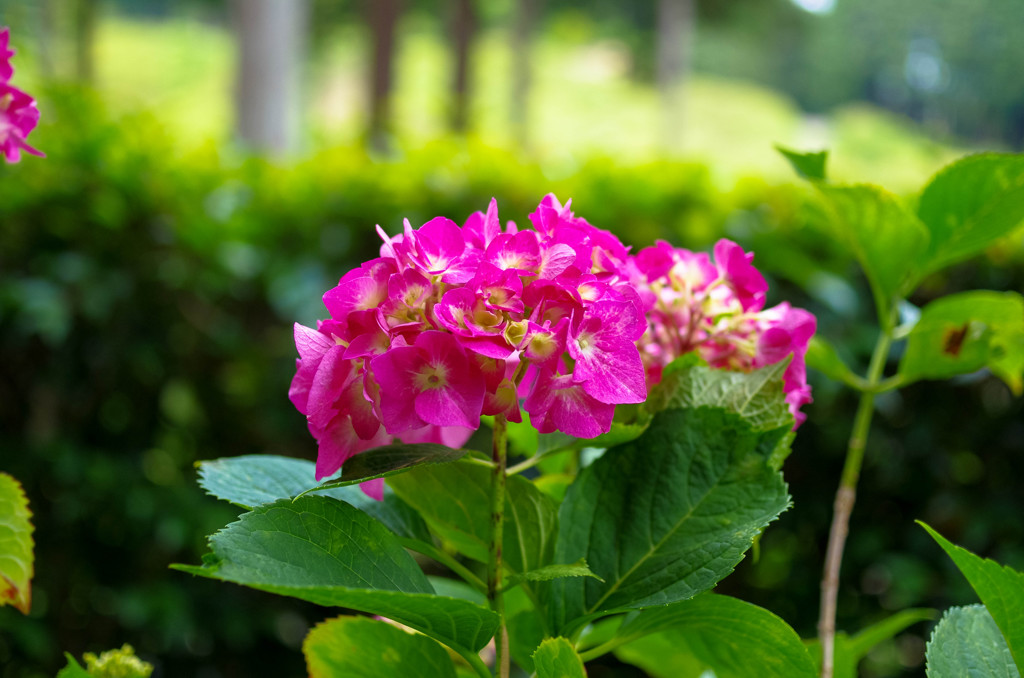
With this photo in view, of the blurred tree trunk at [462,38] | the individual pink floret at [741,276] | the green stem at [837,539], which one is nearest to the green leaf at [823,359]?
the green stem at [837,539]

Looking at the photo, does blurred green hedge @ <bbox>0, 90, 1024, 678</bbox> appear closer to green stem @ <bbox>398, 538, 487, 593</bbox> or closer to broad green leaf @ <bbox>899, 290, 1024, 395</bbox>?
broad green leaf @ <bbox>899, 290, 1024, 395</bbox>

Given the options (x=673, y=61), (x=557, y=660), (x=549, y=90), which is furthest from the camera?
(x=549, y=90)

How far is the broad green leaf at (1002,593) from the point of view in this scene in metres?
0.46

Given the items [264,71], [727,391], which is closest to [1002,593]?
[727,391]

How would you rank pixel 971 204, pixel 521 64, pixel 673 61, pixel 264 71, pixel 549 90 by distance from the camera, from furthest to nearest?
1. pixel 549 90
2. pixel 673 61
3. pixel 521 64
4. pixel 264 71
5. pixel 971 204

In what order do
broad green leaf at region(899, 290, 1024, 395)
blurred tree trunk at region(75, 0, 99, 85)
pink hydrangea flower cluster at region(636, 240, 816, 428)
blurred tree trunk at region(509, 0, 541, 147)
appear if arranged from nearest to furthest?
pink hydrangea flower cluster at region(636, 240, 816, 428) → broad green leaf at region(899, 290, 1024, 395) → blurred tree trunk at region(509, 0, 541, 147) → blurred tree trunk at region(75, 0, 99, 85)

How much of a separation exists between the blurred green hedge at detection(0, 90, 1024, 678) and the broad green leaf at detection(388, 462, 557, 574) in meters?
1.30

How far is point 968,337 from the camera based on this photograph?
71cm

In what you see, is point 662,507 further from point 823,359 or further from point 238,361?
point 238,361

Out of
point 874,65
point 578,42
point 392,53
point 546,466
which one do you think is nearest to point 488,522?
point 546,466

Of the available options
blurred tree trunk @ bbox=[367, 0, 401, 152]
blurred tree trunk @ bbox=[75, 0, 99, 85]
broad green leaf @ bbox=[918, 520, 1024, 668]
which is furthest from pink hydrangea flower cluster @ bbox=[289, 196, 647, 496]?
blurred tree trunk @ bbox=[75, 0, 99, 85]

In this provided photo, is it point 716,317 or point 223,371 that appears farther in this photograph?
point 223,371

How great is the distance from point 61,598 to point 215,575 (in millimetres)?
1799

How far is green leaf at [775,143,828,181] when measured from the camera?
24.8 inches
